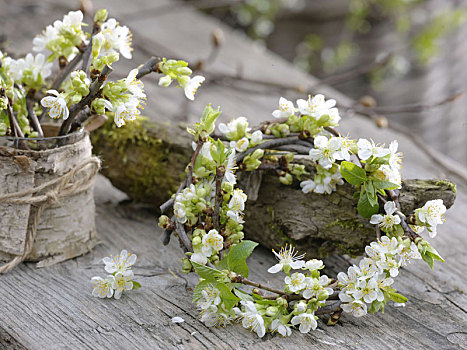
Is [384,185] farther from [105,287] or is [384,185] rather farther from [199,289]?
[105,287]

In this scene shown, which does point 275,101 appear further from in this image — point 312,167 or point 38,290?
point 38,290

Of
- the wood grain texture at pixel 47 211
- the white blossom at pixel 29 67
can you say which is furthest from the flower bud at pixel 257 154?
the white blossom at pixel 29 67

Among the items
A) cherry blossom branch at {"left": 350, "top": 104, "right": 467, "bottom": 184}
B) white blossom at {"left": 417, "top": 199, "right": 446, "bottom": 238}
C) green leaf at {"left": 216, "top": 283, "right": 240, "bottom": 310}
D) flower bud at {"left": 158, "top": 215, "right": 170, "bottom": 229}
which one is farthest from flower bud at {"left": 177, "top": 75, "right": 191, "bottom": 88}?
cherry blossom branch at {"left": 350, "top": 104, "right": 467, "bottom": 184}

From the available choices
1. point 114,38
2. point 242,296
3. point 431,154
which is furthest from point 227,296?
point 431,154

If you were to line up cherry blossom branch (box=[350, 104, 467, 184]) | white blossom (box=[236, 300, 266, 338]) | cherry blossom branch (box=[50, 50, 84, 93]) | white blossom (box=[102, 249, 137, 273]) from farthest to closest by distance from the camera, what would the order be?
cherry blossom branch (box=[350, 104, 467, 184])
cherry blossom branch (box=[50, 50, 84, 93])
white blossom (box=[102, 249, 137, 273])
white blossom (box=[236, 300, 266, 338])

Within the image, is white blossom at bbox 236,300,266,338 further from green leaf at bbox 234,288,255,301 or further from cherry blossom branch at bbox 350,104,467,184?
cherry blossom branch at bbox 350,104,467,184

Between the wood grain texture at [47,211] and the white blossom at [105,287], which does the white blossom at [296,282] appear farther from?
the wood grain texture at [47,211]

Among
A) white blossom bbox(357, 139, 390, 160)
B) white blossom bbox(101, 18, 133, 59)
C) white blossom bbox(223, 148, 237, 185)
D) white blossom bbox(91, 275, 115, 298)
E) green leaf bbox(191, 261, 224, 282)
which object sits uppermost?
white blossom bbox(101, 18, 133, 59)
